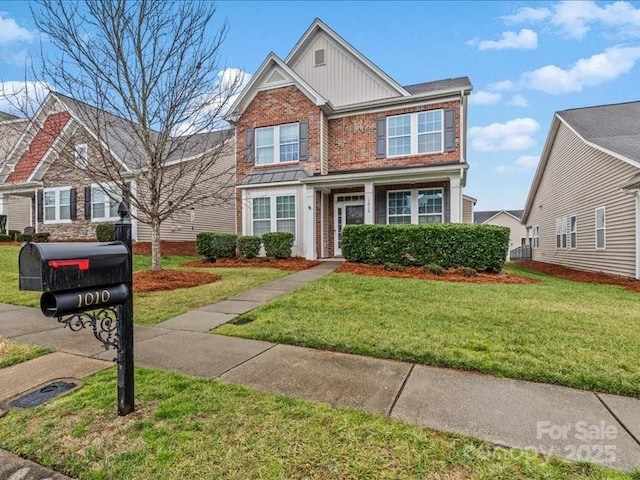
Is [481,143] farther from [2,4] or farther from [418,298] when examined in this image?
[2,4]

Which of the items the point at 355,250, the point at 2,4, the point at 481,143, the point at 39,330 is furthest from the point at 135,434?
the point at 481,143

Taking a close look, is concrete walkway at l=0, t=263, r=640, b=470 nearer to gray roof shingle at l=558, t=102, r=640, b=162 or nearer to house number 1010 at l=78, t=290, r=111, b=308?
house number 1010 at l=78, t=290, r=111, b=308

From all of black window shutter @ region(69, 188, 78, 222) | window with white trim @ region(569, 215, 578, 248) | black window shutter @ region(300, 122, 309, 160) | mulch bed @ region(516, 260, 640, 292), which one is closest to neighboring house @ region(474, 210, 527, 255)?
window with white trim @ region(569, 215, 578, 248)

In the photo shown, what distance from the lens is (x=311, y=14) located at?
1505cm

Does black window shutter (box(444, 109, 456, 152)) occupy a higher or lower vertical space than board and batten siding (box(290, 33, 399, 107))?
lower

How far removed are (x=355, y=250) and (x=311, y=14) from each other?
10.8 m

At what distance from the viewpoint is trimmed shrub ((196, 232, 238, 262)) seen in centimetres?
1295

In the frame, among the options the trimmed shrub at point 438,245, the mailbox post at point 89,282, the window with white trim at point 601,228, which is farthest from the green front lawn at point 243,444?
the window with white trim at point 601,228

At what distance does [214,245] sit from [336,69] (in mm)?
9114

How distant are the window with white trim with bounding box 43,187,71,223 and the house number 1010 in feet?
63.4

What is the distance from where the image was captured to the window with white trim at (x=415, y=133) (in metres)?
13.2

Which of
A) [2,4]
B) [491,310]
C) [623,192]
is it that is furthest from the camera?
[623,192]

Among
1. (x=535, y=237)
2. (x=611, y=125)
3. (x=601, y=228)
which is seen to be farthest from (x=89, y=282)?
(x=535, y=237)

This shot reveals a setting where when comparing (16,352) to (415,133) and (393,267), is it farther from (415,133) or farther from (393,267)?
(415,133)
